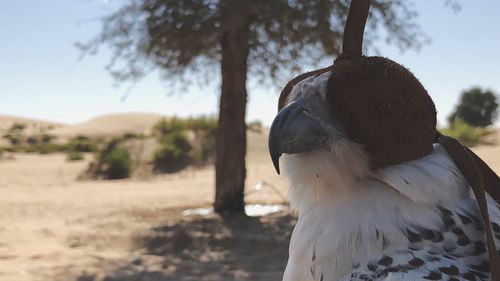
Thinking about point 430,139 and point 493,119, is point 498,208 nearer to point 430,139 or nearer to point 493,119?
point 430,139

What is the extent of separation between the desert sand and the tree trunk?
405 mm

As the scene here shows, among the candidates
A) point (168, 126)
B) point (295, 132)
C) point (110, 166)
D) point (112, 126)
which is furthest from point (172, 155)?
point (112, 126)

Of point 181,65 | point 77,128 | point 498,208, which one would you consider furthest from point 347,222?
point 77,128

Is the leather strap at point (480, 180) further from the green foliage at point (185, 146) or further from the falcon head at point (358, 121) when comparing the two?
the green foliage at point (185, 146)

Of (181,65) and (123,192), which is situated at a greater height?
(181,65)

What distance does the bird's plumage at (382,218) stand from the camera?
4.24 ft

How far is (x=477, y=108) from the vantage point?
118 feet

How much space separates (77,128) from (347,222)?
57.7 m

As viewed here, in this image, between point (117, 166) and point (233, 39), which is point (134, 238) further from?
point (117, 166)

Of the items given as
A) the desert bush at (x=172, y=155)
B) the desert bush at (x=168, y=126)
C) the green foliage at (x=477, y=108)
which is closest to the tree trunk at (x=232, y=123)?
the desert bush at (x=172, y=155)

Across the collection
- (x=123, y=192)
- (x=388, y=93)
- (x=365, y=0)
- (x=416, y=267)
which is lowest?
(x=123, y=192)

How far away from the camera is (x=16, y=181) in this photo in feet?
49.8

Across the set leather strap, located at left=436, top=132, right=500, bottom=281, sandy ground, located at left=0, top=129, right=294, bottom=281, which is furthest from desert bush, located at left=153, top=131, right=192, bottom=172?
leather strap, located at left=436, top=132, right=500, bottom=281

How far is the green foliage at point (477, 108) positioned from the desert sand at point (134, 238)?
2773cm
